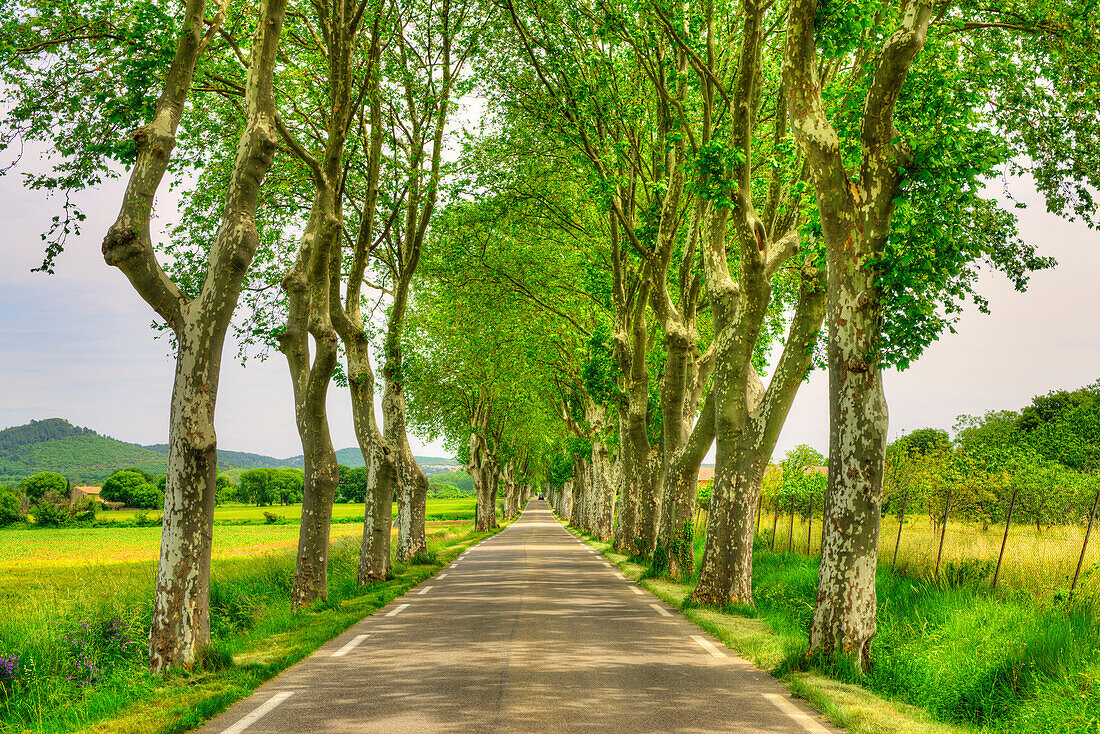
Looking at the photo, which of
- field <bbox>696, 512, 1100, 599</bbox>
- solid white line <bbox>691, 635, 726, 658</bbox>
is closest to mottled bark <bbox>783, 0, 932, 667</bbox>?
solid white line <bbox>691, 635, 726, 658</bbox>

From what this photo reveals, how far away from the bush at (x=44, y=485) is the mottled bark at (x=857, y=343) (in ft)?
342

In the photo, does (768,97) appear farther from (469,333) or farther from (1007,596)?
(469,333)

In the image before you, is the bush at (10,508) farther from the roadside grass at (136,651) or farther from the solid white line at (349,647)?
the solid white line at (349,647)

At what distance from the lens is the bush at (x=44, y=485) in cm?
9250

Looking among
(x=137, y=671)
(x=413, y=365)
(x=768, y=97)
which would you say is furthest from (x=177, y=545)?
(x=413, y=365)

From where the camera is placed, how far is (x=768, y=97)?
1694 cm

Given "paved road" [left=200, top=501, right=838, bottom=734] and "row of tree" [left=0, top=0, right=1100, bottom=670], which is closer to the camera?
"paved road" [left=200, top=501, right=838, bottom=734]

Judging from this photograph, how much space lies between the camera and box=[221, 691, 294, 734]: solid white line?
→ 17.6ft

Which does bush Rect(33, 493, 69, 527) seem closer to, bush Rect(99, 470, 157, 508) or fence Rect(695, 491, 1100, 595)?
bush Rect(99, 470, 157, 508)

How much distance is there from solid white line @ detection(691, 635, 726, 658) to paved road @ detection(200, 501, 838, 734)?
4 centimetres

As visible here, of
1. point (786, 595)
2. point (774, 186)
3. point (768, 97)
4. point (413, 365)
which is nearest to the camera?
point (786, 595)

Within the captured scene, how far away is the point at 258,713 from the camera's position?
5812 mm

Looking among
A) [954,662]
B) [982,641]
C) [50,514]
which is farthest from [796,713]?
[50,514]

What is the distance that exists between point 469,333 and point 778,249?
17626 mm
